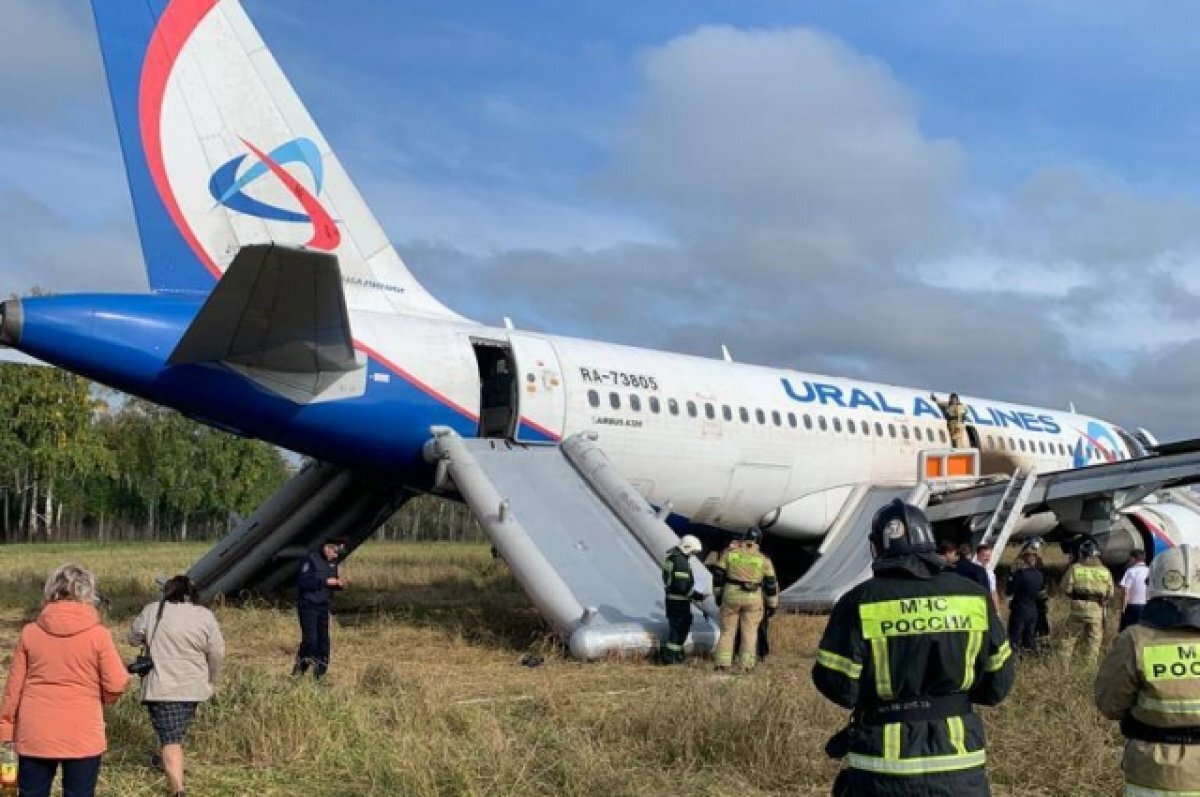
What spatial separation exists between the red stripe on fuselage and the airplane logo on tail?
495 millimetres

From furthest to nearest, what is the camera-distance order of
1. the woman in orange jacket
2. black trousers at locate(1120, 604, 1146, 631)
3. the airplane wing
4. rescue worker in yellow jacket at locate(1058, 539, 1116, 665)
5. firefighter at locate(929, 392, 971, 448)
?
1. firefighter at locate(929, 392, 971, 448)
2. the airplane wing
3. rescue worker in yellow jacket at locate(1058, 539, 1116, 665)
4. black trousers at locate(1120, 604, 1146, 631)
5. the woman in orange jacket

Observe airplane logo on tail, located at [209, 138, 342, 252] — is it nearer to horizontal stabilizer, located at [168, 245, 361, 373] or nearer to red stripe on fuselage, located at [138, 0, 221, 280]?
red stripe on fuselage, located at [138, 0, 221, 280]

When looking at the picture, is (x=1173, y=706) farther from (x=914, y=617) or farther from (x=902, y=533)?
(x=902, y=533)

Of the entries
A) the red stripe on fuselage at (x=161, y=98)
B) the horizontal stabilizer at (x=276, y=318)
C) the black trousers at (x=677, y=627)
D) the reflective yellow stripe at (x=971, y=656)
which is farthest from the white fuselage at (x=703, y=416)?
the reflective yellow stripe at (x=971, y=656)

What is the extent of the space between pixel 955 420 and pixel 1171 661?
1680 cm

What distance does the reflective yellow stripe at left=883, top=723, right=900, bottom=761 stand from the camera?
3637 mm

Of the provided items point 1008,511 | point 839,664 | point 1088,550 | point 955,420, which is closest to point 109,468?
point 955,420

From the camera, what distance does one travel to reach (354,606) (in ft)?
52.0

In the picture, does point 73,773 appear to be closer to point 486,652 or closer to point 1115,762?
point 1115,762

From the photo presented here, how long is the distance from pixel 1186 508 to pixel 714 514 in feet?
30.3

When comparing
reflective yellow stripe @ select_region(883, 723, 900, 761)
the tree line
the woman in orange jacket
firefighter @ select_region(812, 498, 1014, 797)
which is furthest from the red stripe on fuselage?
the tree line

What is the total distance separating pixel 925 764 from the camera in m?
3.60

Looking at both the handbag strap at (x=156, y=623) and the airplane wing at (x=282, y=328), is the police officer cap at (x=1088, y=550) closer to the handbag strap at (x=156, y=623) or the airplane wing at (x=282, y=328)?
the airplane wing at (x=282, y=328)

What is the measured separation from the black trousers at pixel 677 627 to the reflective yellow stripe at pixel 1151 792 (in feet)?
22.9
